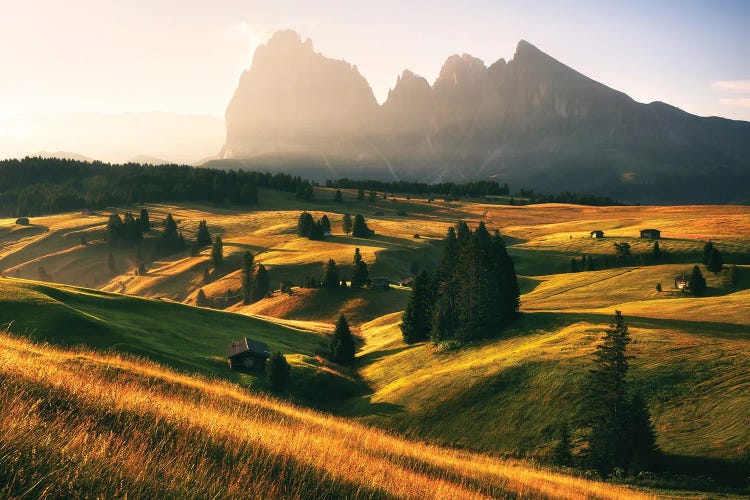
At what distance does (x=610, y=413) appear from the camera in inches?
1761

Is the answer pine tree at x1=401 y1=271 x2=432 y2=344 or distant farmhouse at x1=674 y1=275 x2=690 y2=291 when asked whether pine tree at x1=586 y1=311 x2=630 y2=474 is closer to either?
pine tree at x1=401 y1=271 x2=432 y2=344

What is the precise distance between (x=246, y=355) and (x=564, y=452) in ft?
132

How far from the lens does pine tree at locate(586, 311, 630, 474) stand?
42.6 meters

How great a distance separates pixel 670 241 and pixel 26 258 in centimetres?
20383

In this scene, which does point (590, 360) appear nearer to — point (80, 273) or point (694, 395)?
point (694, 395)

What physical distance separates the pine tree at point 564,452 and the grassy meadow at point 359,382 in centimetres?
143

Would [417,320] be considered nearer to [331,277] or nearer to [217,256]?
[331,277]

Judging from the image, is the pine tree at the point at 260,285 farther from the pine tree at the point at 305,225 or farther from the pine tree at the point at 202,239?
the pine tree at the point at 202,239

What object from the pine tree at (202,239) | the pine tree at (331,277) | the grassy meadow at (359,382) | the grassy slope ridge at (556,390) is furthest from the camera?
the pine tree at (202,239)

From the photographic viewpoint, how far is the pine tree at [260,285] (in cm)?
14250

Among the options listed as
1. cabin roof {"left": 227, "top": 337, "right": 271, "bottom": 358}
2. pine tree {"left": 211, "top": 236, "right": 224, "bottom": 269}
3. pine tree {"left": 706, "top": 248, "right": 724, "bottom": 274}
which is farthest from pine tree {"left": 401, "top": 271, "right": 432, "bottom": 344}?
pine tree {"left": 211, "top": 236, "right": 224, "bottom": 269}

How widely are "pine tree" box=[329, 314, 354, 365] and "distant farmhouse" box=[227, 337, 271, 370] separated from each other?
561 inches

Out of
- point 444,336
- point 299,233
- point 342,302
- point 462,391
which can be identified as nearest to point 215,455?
point 462,391

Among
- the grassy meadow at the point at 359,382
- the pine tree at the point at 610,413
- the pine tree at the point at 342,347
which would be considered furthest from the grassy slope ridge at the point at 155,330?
the pine tree at the point at 610,413
